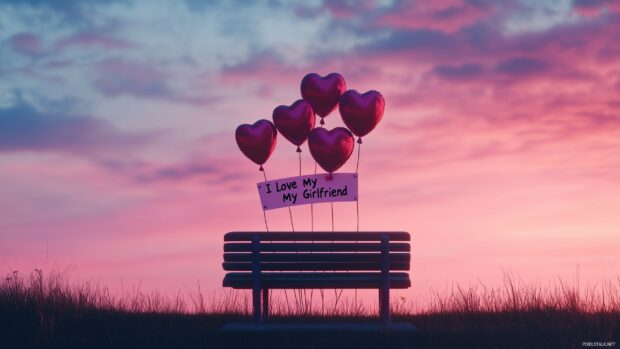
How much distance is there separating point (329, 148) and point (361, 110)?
2.20ft

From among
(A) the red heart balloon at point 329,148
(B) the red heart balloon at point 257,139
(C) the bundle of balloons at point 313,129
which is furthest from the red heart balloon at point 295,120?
(A) the red heart balloon at point 329,148

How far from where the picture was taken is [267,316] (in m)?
10.3

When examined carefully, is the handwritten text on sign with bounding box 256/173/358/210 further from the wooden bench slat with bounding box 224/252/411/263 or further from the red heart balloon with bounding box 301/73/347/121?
the red heart balloon with bounding box 301/73/347/121

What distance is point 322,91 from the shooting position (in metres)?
11.3

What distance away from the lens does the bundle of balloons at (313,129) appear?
1073 cm

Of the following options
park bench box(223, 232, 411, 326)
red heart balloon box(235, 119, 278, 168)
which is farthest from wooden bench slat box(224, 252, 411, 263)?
red heart balloon box(235, 119, 278, 168)

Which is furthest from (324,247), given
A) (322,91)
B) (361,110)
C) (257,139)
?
(322,91)

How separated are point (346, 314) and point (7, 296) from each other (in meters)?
4.39

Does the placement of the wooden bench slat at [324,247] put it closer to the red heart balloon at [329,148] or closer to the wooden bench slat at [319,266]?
the wooden bench slat at [319,266]

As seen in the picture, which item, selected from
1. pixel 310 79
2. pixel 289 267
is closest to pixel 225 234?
pixel 289 267

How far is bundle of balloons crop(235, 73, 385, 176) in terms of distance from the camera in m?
10.7

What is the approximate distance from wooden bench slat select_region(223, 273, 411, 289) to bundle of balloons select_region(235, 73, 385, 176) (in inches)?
64.8

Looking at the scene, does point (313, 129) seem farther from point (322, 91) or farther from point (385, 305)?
point (385, 305)

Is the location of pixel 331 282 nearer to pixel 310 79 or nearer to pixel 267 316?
pixel 267 316
